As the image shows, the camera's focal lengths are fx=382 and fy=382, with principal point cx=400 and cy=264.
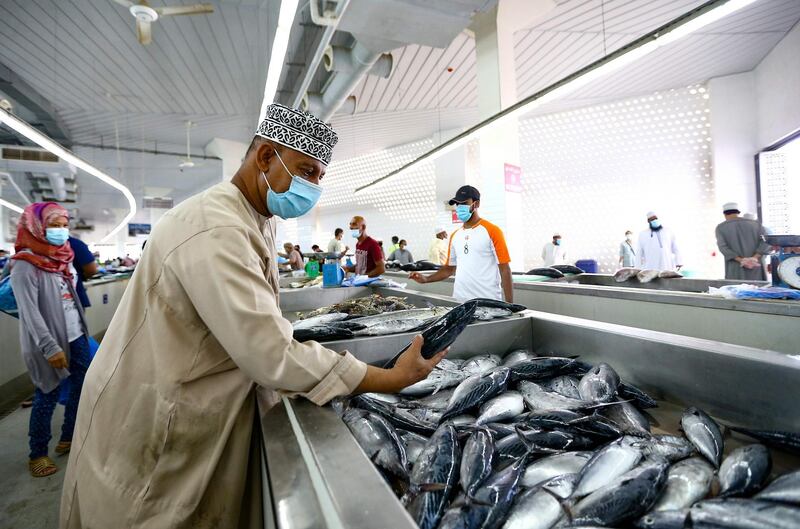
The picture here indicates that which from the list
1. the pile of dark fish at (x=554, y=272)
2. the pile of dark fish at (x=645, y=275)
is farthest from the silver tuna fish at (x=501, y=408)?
the pile of dark fish at (x=554, y=272)

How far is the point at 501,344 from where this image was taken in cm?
217

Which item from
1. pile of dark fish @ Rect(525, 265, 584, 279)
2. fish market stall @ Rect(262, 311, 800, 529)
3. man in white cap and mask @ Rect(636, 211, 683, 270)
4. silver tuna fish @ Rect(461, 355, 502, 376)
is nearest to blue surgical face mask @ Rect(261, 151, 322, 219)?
fish market stall @ Rect(262, 311, 800, 529)

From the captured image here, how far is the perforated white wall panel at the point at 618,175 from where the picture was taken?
10008 mm

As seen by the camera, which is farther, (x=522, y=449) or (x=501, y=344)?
(x=501, y=344)

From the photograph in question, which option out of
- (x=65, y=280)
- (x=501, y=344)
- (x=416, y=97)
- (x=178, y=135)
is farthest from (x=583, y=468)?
(x=178, y=135)

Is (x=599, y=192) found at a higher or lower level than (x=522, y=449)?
higher

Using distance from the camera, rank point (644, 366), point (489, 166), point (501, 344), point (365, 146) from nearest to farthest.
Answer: point (644, 366)
point (501, 344)
point (489, 166)
point (365, 146)

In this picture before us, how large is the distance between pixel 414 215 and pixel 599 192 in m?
6.77

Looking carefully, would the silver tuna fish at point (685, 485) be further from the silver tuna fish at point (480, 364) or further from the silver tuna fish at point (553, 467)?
the silver tuna fish at point (480, 364)

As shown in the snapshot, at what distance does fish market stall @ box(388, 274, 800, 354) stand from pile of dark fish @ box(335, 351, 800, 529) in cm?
208

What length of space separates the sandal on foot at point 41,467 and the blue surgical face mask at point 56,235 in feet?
5.44

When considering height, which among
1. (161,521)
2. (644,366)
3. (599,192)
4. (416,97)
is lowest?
(161,521)

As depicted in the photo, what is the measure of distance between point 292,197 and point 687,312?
3.48 metres

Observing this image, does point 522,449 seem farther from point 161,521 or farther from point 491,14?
point 491,14
